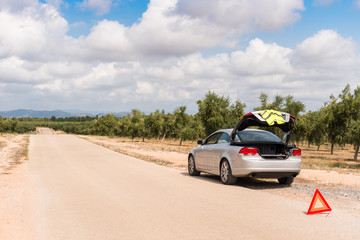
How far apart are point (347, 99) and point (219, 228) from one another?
30.2 meters

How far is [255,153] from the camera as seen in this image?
9.69 metres

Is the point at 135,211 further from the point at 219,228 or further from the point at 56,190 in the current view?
the point at 56,190

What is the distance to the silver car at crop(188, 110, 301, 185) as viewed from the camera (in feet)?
31.6

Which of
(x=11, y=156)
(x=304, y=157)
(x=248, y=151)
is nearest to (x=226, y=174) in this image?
(x=248, y=151)

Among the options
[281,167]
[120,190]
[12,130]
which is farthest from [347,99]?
[12,130]

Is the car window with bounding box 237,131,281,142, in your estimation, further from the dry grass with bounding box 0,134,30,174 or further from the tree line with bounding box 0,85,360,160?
the tree line with bounding box 0,85,360,160

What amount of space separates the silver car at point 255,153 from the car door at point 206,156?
0.03 meters

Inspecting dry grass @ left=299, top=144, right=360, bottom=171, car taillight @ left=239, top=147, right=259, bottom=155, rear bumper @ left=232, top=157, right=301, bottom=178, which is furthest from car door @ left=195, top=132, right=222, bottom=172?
dry grass @ left=299, top=144, right=360, bottom=171

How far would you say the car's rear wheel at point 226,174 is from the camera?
10.1m

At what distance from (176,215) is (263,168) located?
4014 mm

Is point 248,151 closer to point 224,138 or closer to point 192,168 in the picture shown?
point 224,138

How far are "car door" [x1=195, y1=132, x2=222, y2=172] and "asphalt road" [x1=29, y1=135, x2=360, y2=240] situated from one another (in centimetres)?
139

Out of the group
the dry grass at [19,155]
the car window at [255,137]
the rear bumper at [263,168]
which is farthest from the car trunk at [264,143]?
the dry grass at [19,155]

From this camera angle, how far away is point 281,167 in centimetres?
979
